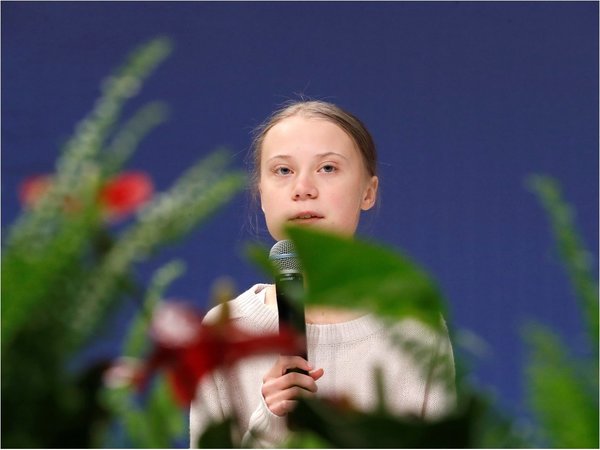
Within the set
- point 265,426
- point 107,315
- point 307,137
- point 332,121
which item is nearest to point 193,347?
point 107,315

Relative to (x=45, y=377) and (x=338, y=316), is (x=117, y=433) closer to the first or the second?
(x=45, y=377)

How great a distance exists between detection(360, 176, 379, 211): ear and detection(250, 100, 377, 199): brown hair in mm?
11

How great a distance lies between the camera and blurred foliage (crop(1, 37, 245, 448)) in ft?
0.49

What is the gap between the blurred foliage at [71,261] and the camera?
150 mm

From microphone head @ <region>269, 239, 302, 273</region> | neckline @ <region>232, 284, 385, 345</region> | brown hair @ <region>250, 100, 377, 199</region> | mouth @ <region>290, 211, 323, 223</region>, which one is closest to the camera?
microphone head @ <region>269, 239, 302, 273</region>

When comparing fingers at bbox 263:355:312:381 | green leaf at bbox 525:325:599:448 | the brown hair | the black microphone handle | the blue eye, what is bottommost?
green leaf at bbox 525:325:599:448

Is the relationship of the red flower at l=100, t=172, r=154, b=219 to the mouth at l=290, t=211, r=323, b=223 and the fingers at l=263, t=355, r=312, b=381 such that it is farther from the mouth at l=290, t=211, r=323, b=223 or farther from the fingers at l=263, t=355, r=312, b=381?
the mouth at l=290, t=211, r=323, b=223

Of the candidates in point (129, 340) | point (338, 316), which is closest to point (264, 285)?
point (338, 316)

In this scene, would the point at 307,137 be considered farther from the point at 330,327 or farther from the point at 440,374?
the point at 440,374

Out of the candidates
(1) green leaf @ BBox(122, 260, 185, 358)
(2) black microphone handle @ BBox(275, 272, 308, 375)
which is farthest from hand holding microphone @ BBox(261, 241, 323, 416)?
(1) green leaf @ BBox(122, 260, 185, 358)

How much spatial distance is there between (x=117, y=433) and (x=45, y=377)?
0.10 feet

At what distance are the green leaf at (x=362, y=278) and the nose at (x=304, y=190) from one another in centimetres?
71

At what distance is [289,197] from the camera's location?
850 mm

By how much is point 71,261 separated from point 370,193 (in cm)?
99
